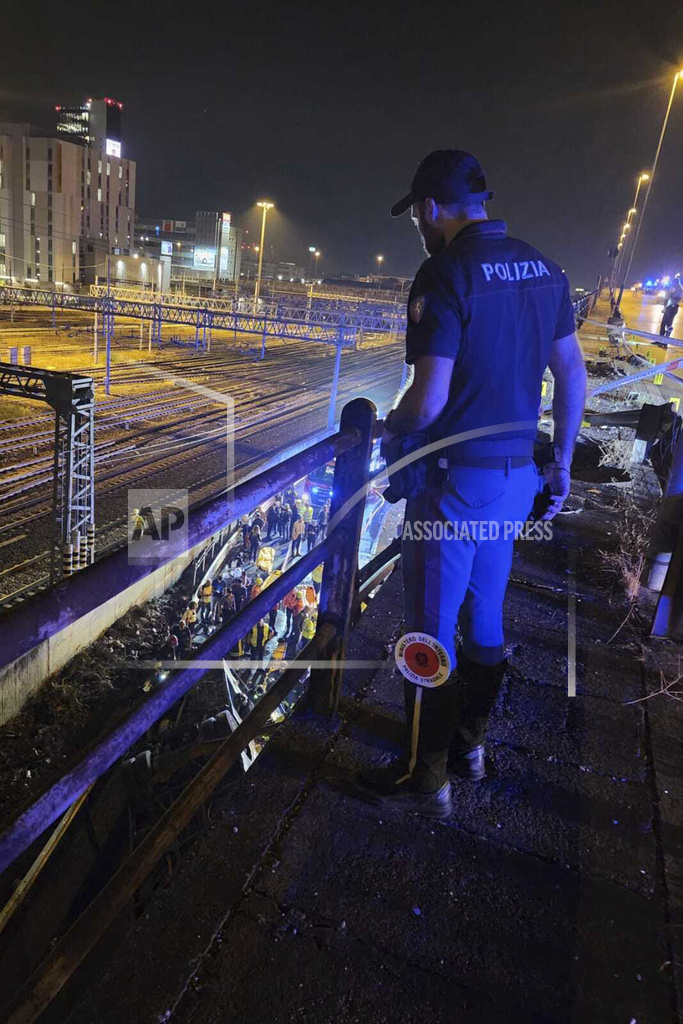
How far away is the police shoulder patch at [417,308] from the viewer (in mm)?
1942

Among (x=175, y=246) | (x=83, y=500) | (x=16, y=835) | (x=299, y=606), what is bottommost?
(x=299, y=606)

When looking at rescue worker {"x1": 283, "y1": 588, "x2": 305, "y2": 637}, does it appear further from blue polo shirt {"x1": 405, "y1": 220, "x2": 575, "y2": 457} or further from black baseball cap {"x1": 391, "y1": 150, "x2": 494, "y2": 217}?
black baseball cap {"x1": 391, "y1": 150, "x2": 494, "y2": 217}

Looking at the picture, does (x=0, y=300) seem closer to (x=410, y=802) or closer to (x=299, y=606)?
(x=299, y=606)

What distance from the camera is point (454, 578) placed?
2135 millimetres

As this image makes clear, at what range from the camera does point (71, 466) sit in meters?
15.3

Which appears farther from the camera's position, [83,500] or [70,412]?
[83,500]

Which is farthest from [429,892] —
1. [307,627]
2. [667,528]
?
[307,627]

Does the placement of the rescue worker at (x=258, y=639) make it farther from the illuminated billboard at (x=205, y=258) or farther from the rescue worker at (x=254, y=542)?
the illuminated billboard at (x=205, y=258)

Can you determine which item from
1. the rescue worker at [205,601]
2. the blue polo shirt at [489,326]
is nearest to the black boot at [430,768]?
the blue polo shirt at [489,326]

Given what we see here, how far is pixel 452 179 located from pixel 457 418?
0.80 meters

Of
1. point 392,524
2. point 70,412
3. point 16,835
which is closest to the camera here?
point 16,835

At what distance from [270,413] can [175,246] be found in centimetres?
8560


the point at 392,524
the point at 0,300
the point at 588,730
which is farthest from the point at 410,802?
the point at 0,300

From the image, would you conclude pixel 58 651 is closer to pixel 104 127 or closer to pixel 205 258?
pixel 205 258
